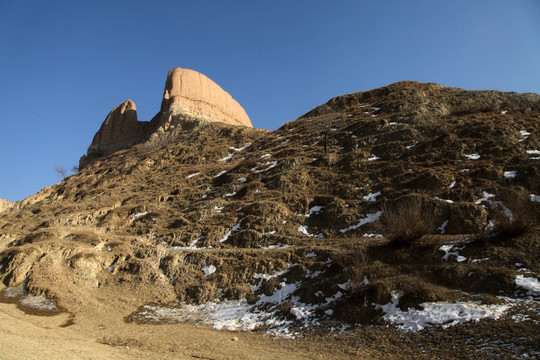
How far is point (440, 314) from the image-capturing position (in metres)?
9.57

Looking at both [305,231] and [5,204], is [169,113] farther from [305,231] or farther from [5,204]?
[305,231]

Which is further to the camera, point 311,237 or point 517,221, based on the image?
point 311,237

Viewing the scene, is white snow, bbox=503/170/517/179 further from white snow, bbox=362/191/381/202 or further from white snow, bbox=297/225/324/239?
white snow, bbox=297/225/324/239

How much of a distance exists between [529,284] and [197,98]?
60041 millimetres

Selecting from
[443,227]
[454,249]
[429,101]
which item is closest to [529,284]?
[454,249]

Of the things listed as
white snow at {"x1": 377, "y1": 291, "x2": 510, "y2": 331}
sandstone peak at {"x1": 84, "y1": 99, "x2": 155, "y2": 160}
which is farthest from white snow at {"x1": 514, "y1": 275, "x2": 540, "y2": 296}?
sandstone peak at {"x1": 84, "y1": 99, "x2": 155, "y2": 160}

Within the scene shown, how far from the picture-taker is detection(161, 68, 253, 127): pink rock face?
Result: 57.6 m

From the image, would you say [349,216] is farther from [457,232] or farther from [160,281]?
[160,281]

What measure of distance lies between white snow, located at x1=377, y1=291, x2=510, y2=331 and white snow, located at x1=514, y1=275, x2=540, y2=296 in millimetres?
1138

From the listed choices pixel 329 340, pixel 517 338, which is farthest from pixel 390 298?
pixel 517 338

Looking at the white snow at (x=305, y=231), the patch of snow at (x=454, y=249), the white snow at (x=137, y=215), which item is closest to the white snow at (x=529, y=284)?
the patch of snow at (x=454, y=249)

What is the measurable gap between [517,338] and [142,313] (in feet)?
47.9

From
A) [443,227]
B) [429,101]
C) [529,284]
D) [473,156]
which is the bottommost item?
[529,284]

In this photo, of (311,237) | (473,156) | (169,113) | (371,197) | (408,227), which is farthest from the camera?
(169,113)
